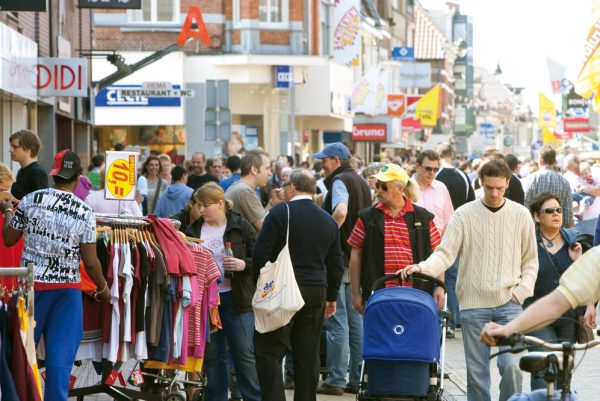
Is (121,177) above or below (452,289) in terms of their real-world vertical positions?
above

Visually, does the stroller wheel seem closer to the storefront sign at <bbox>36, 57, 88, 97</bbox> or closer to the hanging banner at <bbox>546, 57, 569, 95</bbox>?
the storefront sign at <bbox>36, 57, 88, 97</bbox>

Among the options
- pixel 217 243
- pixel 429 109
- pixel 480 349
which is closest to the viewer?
pixel 480 349

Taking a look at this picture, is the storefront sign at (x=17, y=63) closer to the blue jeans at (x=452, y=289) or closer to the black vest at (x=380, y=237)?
the blue jeans at (x=452, y=289)

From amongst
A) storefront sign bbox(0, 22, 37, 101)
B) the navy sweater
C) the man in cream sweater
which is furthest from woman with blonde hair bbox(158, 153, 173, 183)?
the man in cream sweater

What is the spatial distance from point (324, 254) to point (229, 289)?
2.97 ft

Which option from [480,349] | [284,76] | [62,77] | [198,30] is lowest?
[480,349]

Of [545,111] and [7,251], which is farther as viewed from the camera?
[545,111]

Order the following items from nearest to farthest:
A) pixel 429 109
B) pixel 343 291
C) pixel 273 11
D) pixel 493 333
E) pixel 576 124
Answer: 1. pixel 493 333
2. pixel 343 291
3. pixel 273 11
4. pixel 429 109
5. pixel 576 124

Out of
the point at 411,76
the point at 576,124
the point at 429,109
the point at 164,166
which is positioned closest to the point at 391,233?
the point at 164,166

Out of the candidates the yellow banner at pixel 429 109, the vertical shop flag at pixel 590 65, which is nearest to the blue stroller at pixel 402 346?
the vertical shop flag at pixel 590 65

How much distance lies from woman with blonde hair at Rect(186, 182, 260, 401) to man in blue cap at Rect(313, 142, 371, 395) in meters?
1.42

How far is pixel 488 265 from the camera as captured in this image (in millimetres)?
9023

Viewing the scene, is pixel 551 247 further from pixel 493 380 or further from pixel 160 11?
pixel 160 11

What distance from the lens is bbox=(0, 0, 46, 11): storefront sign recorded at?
46.1 feet
